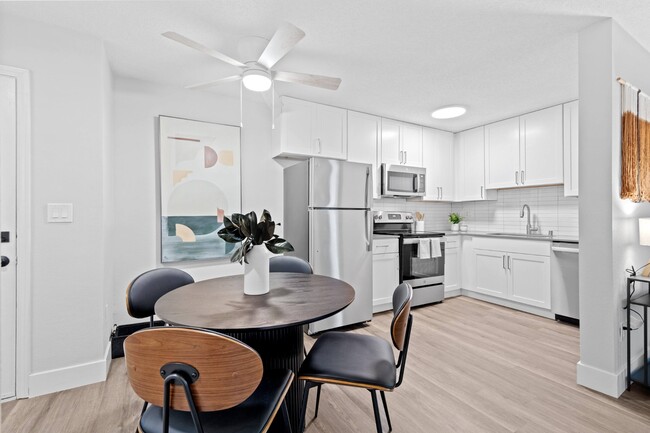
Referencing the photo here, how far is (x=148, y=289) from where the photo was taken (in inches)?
76.4

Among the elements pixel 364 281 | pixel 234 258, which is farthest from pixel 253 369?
pixel 364 281

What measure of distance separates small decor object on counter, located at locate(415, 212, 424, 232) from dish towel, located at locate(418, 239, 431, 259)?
1.80ft

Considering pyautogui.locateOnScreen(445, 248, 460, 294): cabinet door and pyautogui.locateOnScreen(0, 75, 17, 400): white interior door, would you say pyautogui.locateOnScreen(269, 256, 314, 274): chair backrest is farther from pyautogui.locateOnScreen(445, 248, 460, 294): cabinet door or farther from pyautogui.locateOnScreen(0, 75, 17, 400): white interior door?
pyautogui.locateOnScreen(445, 248, 460, 294): cabinet door

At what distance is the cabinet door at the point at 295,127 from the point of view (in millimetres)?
3404

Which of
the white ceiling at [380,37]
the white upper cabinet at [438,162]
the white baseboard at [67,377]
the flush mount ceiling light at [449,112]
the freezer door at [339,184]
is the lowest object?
the white baseboard at [67,377]

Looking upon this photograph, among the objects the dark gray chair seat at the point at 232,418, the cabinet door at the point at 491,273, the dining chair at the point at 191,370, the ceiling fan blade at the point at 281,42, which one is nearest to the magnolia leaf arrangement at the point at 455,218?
the cabinet door at the point at 491,273

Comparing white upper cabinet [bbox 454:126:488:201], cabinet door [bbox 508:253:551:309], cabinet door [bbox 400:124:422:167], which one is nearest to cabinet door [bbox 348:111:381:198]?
cabinet door [bbox 400:124:422:167]

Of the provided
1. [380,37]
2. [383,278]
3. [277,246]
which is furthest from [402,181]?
[277,246]

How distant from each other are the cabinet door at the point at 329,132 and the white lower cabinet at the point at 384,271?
119 centimetres

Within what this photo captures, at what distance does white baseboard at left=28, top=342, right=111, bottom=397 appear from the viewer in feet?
6.86

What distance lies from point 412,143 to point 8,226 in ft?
13.9

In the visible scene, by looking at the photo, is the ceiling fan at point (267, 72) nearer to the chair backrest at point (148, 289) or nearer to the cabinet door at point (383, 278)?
the chair backrest at point (148, 289)

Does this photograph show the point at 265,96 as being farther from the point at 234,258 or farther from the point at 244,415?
the point at 244,415

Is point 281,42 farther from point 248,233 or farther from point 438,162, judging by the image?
point 438,162
